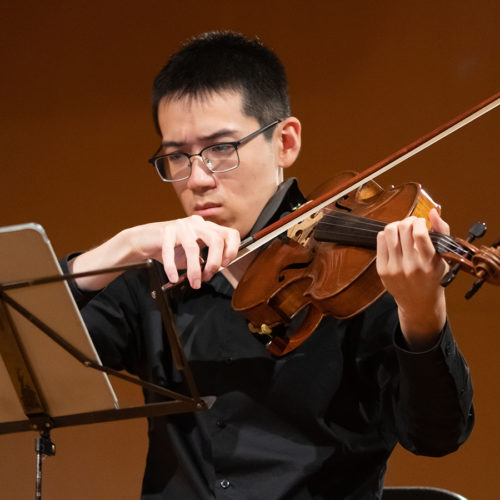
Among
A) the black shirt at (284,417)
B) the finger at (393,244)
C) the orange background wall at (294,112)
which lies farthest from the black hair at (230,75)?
the orange background wall at (294,112)

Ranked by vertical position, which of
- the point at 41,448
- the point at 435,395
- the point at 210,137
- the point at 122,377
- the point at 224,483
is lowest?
the point at 224,483

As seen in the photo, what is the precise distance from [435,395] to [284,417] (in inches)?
11.7

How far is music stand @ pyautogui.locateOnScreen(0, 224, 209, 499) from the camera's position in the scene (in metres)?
0.95

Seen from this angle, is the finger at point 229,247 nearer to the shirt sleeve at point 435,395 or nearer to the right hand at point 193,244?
the right hand at point 193,244

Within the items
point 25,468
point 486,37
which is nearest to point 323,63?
point 486,37

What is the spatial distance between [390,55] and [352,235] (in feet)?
4.38

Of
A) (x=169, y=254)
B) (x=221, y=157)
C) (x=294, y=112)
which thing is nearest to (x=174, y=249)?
(x=169, y=254)

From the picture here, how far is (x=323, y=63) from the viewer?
2447 mm

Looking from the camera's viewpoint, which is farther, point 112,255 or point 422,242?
point 112,255

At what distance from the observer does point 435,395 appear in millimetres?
1125

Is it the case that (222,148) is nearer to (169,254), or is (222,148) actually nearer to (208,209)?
(208,209)

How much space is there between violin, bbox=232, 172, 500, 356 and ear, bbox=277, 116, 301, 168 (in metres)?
0.19

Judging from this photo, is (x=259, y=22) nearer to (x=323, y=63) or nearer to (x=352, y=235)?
(x=323, y=63)

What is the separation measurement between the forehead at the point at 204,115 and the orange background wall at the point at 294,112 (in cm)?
99
